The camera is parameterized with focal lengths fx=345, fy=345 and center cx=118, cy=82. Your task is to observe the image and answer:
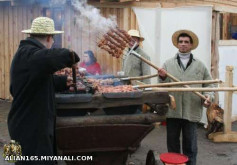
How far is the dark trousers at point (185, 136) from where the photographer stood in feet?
17.8

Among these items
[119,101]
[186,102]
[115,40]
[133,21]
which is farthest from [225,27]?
[119,101]

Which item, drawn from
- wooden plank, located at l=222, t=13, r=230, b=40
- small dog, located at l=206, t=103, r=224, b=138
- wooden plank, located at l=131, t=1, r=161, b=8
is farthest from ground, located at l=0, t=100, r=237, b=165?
wooden plank, located at l=222, t=13, r=230, b=40

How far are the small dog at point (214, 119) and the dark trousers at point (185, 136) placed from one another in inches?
99.3

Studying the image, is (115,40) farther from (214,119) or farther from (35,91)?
(214,119)

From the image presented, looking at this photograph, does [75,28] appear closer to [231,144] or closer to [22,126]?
[231,144]

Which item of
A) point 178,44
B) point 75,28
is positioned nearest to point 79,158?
point 178,44

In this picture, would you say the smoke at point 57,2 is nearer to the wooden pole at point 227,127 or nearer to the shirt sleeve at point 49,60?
the wooden pole at point 227,127

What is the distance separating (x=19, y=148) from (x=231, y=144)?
5192 millimetres

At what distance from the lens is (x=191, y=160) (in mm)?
5438

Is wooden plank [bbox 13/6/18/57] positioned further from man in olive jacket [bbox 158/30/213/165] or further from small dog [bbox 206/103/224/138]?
man in olive jacket [bbox 158/30/213/165]

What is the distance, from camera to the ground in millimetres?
6594

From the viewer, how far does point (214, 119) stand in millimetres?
7828

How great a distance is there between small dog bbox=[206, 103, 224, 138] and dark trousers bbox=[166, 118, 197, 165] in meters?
2.52

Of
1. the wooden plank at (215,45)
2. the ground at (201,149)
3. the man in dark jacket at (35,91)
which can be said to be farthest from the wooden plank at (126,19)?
the man in dark jacket at (35,91)
